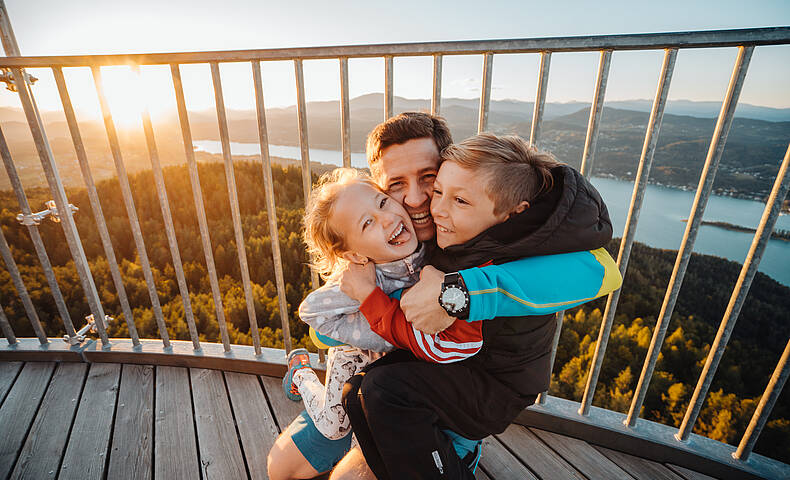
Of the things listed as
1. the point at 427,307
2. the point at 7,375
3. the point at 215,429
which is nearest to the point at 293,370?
the point at 215,429

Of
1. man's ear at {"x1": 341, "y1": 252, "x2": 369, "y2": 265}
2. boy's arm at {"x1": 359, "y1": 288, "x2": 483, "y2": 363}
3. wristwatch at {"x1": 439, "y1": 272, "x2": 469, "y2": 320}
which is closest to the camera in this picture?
wristwatch at {"x1": 439, "y1": 272, "x2": 469, "y2": 320}

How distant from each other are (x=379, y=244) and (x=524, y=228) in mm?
475

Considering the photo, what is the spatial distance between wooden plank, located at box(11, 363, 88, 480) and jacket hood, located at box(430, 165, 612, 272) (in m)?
2.09

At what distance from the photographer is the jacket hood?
3.35ft

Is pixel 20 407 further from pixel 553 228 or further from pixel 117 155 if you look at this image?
pixel 553 228

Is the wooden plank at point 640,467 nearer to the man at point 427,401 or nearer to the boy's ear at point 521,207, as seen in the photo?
the man at point 427,401

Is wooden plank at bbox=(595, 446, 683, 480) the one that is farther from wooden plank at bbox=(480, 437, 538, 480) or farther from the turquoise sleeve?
the turquoise sleeve

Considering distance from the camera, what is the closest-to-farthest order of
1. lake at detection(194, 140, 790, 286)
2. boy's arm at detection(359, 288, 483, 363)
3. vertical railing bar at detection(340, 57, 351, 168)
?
boy's arm at detection(359, 288, 483, 363), vertical railing bar at detection(340, 57, 351, 168), lake at detection(194, 140, 790, 286)

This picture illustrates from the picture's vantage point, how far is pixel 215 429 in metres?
1.79

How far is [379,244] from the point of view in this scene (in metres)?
1.24

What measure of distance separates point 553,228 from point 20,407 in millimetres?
2773

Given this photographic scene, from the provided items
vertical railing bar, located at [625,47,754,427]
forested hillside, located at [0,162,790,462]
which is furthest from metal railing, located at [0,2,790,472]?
forested hillside, located at [0,162,790,462]

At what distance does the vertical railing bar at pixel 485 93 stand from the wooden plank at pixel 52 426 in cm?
242

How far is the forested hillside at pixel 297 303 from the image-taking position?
2996mm
